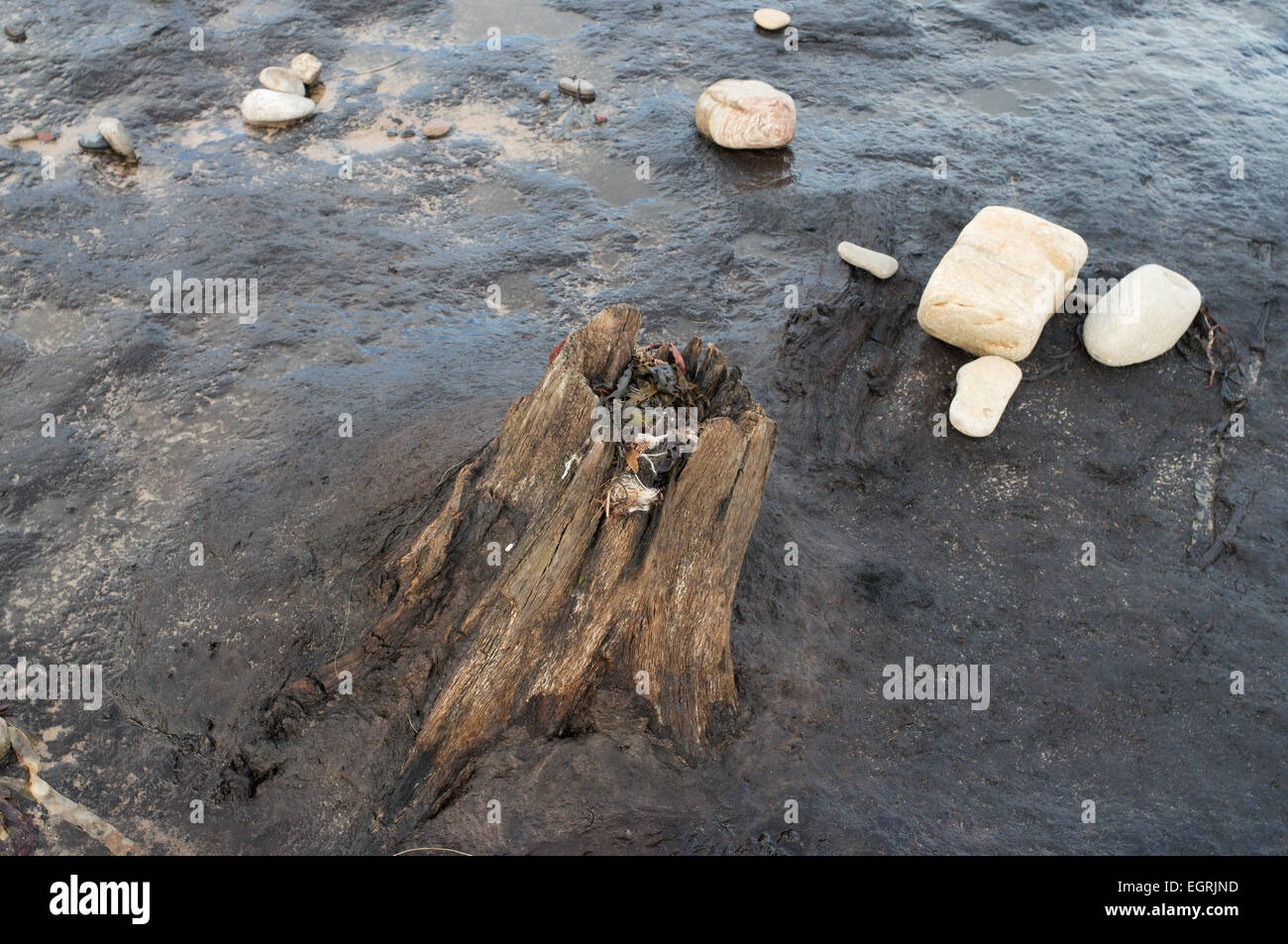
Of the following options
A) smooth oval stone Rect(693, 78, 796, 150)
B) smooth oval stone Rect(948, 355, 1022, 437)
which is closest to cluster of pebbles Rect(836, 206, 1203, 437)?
smooth oval stone Rect(948, 355, 1022, 437)

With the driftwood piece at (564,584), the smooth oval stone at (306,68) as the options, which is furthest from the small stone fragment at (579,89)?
the driftwood piece at (564,584)

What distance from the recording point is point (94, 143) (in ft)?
26.8

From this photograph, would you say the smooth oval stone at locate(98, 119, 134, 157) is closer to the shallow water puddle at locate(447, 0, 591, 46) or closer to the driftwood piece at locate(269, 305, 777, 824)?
the shallow water puddle at locate(447, 0, 591, 46)

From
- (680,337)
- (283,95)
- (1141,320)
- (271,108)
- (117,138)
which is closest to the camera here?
(1141,320)

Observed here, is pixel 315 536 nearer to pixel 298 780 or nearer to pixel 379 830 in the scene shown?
pixel 298 780

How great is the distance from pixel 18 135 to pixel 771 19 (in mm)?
7110

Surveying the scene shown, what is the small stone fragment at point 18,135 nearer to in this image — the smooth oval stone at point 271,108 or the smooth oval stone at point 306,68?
the smooth oval stone at point 271,108

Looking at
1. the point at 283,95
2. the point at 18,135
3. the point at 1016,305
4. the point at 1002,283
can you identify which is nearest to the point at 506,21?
the point at 283,95

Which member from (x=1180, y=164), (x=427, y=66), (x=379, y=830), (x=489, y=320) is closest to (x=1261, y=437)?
(x=1180, y=164)

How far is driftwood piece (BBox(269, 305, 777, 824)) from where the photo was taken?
4.18 m

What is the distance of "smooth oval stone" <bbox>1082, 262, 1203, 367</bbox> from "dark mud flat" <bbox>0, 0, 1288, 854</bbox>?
0.17 m

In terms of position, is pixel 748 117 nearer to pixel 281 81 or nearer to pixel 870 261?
pixel 870 261
